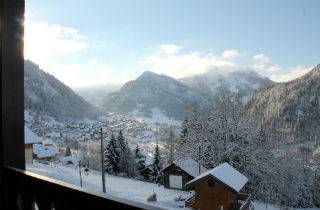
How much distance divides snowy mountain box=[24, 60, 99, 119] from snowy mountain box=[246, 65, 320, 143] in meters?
61.5

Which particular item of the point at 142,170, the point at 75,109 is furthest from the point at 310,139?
the point at 75,109

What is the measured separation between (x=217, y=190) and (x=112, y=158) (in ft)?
61.1

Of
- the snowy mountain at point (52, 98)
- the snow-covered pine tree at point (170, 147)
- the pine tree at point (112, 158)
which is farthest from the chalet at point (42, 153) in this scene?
the snowy mountain at point (52, 98)

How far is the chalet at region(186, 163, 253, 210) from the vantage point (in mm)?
15469

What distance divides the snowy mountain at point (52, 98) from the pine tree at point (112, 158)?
264 feet

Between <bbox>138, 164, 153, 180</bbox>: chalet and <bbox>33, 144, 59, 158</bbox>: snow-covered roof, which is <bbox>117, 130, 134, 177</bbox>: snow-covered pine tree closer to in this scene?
<bbox>138, 164, 153, 180</bbox>: chalet

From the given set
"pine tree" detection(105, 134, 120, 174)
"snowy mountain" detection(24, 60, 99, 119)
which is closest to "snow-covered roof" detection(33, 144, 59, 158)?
"pine tree" detection(105, 134, 120, 174)

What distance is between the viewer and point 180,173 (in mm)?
23078

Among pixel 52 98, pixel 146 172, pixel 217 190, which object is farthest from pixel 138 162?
pixel 52 98

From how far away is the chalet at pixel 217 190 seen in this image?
50.8 ft

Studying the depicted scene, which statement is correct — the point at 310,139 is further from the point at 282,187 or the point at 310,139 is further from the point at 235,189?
the point at 235,189

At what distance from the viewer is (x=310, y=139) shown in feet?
258

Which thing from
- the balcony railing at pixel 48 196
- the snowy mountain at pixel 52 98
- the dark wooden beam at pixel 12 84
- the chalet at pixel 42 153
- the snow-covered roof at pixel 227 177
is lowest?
the chalet at pixel 42 153

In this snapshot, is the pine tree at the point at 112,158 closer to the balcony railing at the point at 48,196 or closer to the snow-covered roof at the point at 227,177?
the snow-covered roof at the point at 227,177
